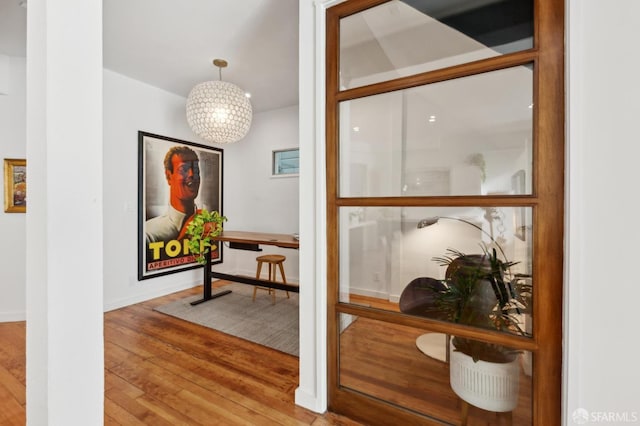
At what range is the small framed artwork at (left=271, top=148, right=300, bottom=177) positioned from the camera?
421 cm

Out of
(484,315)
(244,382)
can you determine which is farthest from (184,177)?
(484,315)

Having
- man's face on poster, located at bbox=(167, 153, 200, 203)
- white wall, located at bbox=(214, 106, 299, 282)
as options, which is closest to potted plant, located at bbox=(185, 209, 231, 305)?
man's face on poster, located at bbox=(167, 153, 200, 203)

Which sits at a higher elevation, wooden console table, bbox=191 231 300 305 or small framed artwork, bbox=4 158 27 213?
small framed artwork, bbox=4 158 27 213

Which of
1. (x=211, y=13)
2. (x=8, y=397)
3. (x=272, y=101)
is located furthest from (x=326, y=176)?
(x=272, y=101)

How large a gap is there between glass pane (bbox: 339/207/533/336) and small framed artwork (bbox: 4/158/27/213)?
146 inches

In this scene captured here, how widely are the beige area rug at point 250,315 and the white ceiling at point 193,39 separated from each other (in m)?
2.87

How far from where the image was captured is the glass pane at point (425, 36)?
123cm

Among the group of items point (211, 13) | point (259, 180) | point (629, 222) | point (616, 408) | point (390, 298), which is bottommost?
point (616, 408)

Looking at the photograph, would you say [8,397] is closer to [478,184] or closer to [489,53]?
[478,184]

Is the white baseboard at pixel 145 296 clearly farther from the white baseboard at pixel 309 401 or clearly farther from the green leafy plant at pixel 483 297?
the green leafy plant at pixel 483 297

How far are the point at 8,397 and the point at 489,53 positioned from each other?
11.5 feet

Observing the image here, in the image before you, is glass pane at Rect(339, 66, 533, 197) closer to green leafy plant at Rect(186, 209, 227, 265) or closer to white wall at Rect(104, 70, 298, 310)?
green leafy plant at Rect(186, 209, 227, 265)

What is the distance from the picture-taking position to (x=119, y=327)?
106 inches

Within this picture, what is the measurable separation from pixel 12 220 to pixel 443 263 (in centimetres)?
434
